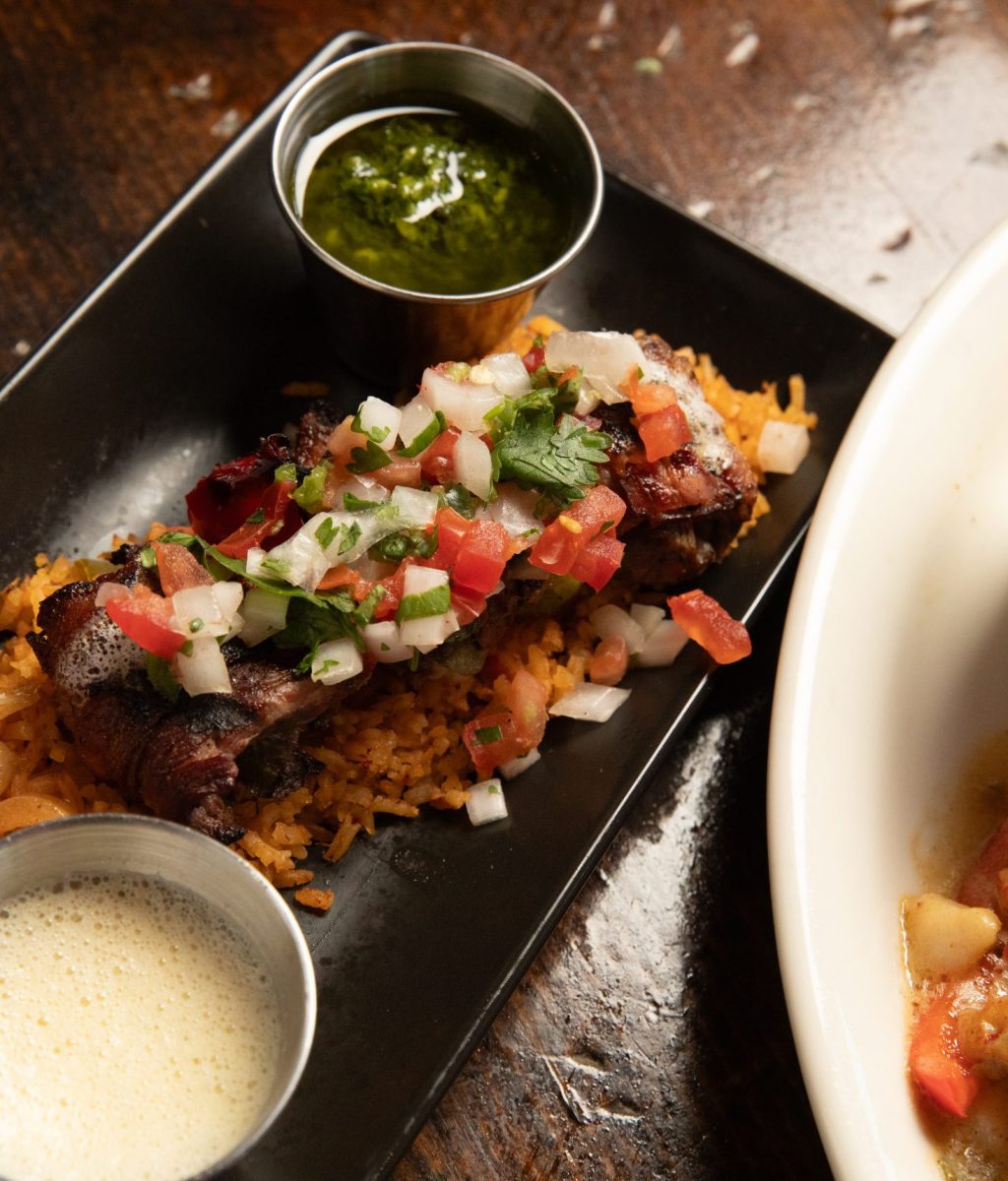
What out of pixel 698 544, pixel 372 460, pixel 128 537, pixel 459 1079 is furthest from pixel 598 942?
pixel 128 537

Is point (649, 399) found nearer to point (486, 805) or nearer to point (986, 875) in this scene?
point (486, 805)

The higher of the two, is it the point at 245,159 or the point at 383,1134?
the point at 245,159

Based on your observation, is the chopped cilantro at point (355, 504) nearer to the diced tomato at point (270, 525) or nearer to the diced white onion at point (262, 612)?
the diced tomato at point (270, 525)

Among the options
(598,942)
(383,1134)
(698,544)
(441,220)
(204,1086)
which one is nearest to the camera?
(204,1086)

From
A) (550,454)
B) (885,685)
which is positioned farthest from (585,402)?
(885,685)

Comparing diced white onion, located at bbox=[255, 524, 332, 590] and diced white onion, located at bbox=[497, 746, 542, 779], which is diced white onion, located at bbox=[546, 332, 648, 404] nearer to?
diced white onion, located at bbox=[255, 524, 332, 590]

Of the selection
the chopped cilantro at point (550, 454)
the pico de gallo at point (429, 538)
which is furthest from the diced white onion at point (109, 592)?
the chopped cilantro at point (550, 454)

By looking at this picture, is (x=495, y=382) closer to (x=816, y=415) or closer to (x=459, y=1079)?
(x=816, y=415)
